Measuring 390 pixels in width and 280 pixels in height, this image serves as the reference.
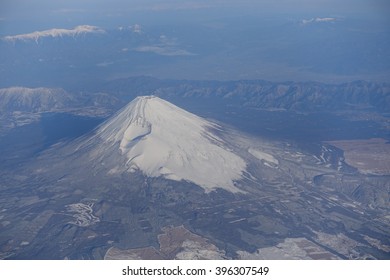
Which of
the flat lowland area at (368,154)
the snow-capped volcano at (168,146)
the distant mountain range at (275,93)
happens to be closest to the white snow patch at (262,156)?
the snow-capped volcano at (168,146)

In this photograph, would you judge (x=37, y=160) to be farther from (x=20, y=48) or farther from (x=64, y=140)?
(x=20, y=48)

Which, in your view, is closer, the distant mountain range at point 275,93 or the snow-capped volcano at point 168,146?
the snow-capped volcano at point 168,146

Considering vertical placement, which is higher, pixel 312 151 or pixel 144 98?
pixel 144 98

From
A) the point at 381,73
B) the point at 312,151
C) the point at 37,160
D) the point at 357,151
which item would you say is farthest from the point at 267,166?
the point at 381,73

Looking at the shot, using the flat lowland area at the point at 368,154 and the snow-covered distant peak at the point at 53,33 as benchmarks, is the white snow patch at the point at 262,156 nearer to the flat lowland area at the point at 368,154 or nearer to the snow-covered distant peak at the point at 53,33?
the flat lowland area at the point at 368,154

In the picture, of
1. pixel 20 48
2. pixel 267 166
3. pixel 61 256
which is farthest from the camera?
pixel 20 48
